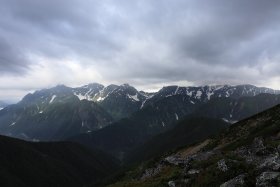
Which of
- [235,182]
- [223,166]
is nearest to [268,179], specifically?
[235,182]

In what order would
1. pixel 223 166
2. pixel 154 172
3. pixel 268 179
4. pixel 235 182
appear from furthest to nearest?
pixel 154 172 → pixel 223 166 → pixel 235 182 → pixel 268 179

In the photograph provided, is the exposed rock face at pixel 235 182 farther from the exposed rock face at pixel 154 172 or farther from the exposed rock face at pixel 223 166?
the exposed rock face at pixel 154 172

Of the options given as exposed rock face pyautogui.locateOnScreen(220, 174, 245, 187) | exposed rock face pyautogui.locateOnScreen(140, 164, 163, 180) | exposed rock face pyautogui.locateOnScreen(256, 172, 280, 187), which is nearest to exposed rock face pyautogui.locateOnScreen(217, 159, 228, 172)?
exposed rock face pyautogui.locateOnScreen(220, 174, 245, 187)

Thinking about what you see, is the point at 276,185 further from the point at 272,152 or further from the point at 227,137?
the point at 227,137

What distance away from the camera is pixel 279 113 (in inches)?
4911

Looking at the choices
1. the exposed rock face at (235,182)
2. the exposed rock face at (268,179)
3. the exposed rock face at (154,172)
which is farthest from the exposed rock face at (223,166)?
the exposed rock face at (154,172)

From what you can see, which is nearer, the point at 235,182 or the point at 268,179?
the point at 268,179

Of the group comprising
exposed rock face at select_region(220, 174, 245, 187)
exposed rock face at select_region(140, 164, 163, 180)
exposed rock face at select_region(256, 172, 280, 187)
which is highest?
exposed rock face at select_region(256, 172, 280, 187)

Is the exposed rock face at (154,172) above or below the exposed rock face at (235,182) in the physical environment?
below

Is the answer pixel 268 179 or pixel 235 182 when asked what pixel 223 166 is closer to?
pixel 235 182

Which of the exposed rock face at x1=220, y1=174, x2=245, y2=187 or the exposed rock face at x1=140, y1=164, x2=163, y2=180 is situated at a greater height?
the exposed rock face at x1=220, y1=174, x2=245, y2=187

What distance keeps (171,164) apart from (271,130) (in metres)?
35.8

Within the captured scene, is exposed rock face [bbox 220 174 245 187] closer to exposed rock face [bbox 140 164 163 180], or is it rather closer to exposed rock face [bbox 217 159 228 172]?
exposed rock face [bbox 217 159 228 172]

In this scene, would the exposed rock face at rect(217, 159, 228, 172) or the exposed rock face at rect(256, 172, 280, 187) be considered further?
the exposed rock face at rect(217, 159, 228, 172)
